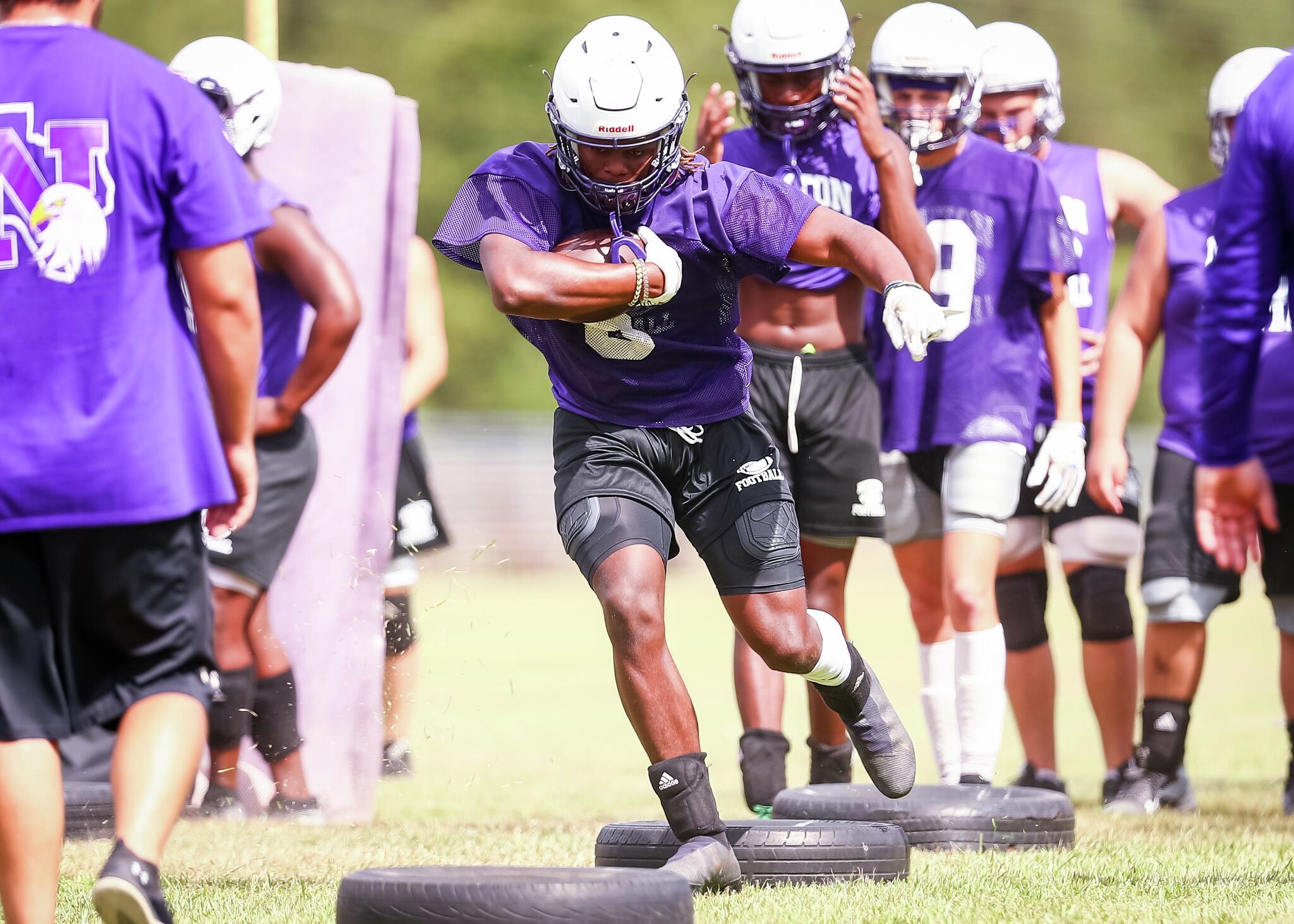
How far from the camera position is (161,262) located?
350cm

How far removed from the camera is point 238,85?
614 centimetres

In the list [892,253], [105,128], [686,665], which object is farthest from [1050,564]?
[105,128]

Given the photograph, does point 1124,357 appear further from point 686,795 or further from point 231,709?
point 231,709

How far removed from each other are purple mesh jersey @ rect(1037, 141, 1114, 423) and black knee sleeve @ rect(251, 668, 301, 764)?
3.09m

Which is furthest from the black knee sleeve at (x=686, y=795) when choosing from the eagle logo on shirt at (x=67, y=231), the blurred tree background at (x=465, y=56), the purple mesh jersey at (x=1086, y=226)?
the blurred tree background at (x=465, y=56)

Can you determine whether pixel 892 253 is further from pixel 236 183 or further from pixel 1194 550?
pixel 1194 550

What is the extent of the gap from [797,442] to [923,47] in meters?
1.35

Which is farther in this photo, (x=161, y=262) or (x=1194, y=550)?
(x=1194, y=550)

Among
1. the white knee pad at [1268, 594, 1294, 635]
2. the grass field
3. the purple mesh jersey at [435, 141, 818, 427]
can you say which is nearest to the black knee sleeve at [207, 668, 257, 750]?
the grass field

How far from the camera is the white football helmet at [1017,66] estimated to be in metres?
6.70

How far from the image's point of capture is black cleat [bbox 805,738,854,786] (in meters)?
6.02

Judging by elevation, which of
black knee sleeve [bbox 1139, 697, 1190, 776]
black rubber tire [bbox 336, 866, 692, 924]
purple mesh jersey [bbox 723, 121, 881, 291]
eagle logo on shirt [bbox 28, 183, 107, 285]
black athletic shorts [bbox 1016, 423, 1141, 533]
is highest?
eagle logo on shirt [bbox 28, 183, 107, 285]

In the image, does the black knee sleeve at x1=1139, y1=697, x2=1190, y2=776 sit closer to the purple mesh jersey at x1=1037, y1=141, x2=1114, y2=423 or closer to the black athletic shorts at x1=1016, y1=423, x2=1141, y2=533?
the black athletic shorts at x1=1016, y1=423, x2=1141, y2=533

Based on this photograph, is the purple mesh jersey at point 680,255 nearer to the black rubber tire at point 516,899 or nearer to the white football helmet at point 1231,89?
the black rubber tire at point 516,899
